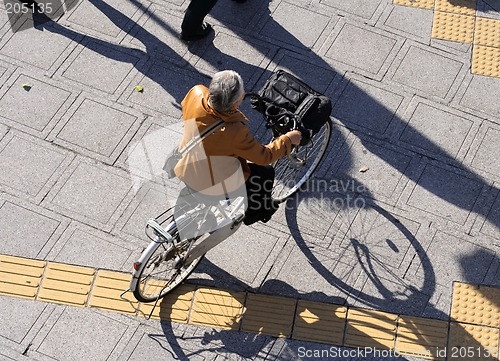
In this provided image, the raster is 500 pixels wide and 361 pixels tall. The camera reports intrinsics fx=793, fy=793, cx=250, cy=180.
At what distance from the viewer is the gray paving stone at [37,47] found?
24.3 feet

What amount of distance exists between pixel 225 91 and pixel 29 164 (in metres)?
2.56

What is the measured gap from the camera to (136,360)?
18.9 ft

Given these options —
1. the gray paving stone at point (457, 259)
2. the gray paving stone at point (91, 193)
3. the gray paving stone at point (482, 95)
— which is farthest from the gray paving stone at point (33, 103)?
the gray paving stone at point (482, 95)

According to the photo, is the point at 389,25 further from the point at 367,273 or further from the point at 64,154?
the point at 64,154

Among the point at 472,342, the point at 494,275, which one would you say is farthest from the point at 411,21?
the point at 472,342

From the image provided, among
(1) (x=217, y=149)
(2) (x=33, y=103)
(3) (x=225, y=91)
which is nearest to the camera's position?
(3) (x=225, y=91)

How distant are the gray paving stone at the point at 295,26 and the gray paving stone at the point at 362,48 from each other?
0.70 feet

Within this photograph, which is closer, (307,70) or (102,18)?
(307,70)

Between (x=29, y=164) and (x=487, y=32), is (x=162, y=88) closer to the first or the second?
(x=29, y=164)

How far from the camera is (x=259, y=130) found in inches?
272

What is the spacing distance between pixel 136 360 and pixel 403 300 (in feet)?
6.75

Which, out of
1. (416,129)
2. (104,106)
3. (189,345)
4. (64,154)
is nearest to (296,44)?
(416,129)

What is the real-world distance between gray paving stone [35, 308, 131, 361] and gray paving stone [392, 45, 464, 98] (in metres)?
3.40

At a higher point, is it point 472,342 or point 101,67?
point 101,67
